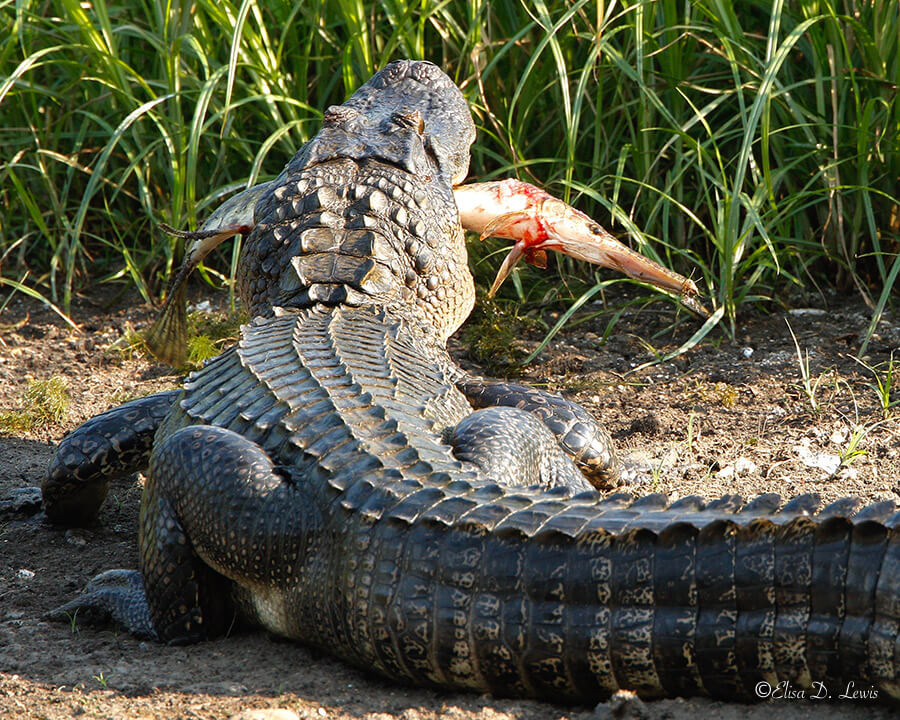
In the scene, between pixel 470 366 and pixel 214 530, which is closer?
pixel 214 530

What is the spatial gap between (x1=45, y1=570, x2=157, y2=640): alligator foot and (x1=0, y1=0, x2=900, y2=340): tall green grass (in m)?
2.13

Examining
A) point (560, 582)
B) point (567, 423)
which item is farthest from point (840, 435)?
point (560, 582)

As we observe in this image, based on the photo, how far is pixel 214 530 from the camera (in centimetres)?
249

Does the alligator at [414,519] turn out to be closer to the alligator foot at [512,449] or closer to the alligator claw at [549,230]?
the alligator foot at [512,449]

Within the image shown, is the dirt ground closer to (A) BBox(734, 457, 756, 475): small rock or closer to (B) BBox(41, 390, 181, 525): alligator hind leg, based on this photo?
(A) BBox(734, 457, 756, 475): small rock

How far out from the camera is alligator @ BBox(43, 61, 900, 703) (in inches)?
74.8

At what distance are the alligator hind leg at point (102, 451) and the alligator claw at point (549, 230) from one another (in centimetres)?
138

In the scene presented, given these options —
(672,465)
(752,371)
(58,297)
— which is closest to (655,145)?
(752,371)

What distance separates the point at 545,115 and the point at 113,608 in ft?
10.4

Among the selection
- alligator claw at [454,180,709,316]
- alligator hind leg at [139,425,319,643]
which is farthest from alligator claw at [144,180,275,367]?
alligator hind leg at [139,425,319,643]

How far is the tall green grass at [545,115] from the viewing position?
4.32 meters

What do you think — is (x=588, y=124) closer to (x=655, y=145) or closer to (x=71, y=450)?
(x=655, y=145)

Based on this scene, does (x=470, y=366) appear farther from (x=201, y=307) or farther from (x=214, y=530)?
(x=214, y=530)

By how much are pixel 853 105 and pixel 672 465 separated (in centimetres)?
204
